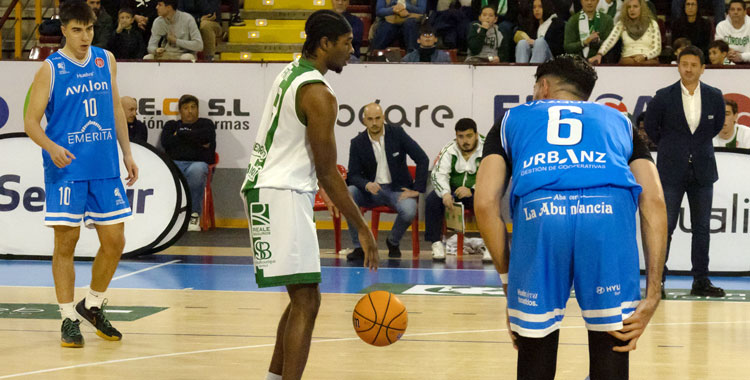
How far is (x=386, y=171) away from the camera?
429 inches

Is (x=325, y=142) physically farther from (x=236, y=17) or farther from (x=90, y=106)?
(x=236, y=17)

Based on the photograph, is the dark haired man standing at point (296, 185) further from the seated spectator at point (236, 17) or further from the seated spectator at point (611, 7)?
the seated spectator at point (236, 17)

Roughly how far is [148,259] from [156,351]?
461 cm

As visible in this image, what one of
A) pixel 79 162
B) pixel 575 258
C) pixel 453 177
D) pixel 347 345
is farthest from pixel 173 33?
pixel 575 258

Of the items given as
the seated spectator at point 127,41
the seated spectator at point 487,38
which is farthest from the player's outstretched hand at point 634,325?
the seated spectator at point 127,41

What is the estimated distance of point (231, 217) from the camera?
13406mm

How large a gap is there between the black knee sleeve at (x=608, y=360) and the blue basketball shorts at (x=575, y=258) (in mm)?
41

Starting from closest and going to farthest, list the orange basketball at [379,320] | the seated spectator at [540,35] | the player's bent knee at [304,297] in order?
1. the player's bent knee at [304,297]
2. the orange basketball at [379,320]
3. the seated spectator at [540,35]

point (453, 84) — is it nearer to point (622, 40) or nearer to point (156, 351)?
point (622, 40)

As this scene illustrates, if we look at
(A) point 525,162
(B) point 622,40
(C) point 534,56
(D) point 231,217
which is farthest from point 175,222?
(A) point 525,162

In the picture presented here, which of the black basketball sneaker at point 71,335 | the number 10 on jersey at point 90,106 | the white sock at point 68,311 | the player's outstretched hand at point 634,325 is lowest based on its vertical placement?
the black basketball sneaker at point 71,335

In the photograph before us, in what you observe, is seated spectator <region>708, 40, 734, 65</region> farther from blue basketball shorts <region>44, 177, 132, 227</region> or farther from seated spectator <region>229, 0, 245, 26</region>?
blue basketball shorts <region>44, 177, 132, 227</region>

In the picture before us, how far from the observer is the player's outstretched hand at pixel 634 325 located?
10.8ft

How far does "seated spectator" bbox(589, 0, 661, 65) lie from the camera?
12828mm
